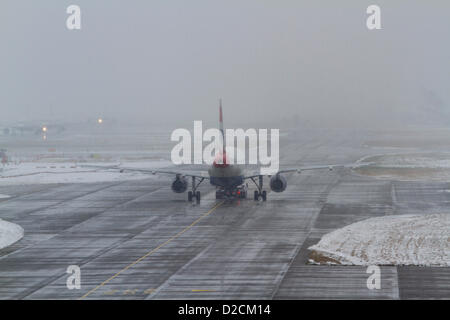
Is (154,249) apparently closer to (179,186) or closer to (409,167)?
(179,186)

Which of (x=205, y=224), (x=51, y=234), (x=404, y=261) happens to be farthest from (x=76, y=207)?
(x=404, y=261)

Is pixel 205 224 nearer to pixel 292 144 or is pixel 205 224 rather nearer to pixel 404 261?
pixel 404 261

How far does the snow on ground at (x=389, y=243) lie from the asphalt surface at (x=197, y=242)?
42.7 inches

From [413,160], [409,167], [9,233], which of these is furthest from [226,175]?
[413,160]

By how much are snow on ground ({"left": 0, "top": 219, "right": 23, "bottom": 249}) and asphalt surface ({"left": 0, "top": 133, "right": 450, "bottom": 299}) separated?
26.7 inches

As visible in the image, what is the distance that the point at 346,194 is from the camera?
56781 mm

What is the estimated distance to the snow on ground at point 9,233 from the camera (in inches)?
Answer: 1554

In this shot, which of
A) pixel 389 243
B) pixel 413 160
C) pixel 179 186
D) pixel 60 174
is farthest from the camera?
pixel 413 160

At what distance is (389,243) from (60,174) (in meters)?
52.1

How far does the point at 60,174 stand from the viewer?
3063 inches

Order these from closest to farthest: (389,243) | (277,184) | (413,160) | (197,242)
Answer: (389,243) → (197,242) → (277,184) → (413,160)

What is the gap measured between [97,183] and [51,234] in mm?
28417

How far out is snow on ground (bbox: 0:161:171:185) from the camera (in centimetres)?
7231
